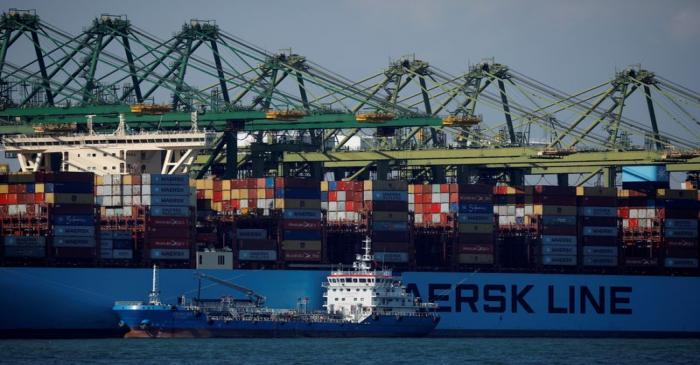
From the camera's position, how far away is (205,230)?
3044 inches

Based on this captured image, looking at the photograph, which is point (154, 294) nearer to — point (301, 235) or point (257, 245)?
point (257, 245)

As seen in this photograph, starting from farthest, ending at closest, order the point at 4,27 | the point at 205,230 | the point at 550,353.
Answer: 1. the point at 4,27
2. the point at 205,230
3. the point at 550,353

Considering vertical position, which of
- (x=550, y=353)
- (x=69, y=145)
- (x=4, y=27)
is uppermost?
(x=4, y=27)

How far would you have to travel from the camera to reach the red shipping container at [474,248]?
266ft

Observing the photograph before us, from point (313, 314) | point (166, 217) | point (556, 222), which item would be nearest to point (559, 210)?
point (556, 222)

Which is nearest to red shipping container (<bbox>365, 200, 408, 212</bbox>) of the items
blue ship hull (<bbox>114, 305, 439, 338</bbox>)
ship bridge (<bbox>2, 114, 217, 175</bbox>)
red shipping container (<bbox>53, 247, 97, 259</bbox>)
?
blue ship hull (<bbox>114, 305, 439, 338</bbox>)

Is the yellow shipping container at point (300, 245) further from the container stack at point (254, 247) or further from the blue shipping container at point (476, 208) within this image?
the blue shipping container at point (476, 208)

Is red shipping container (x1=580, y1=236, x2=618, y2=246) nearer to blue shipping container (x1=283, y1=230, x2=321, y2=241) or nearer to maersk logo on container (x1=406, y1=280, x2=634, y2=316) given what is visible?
maersk logo on container (x1=406, y1=280, x2=634, y2=316)

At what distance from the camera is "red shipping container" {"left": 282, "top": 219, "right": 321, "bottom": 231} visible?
76.9m

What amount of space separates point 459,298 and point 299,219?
10051 millimetres

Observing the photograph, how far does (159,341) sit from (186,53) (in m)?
17.3

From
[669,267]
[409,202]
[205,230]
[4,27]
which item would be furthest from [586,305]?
[4,27]

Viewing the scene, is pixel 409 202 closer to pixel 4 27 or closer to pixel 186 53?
pixel 186 53

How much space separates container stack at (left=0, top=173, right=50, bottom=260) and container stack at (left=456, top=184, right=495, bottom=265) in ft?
69.1
